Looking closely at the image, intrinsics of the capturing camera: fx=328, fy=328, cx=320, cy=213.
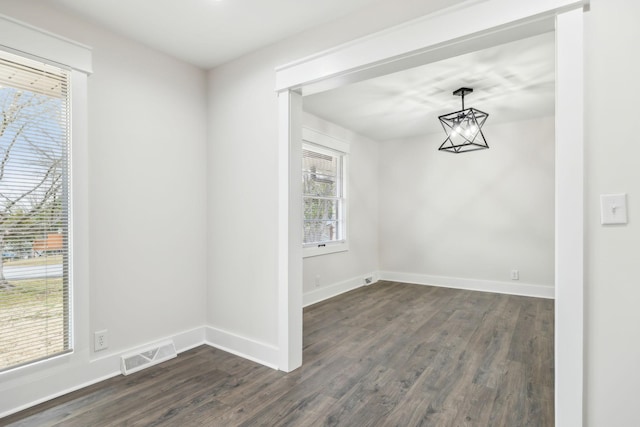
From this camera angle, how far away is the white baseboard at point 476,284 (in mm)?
4754

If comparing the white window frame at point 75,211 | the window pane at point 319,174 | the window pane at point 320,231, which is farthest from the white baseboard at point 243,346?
the window pane at point 319,174

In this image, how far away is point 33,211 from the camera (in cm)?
209

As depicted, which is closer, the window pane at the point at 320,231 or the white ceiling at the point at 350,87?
the white ceiling at the point at 350,87

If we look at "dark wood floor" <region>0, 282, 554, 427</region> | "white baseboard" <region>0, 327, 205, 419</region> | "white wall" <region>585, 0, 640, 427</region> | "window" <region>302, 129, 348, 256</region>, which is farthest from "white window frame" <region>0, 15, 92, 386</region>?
"white wall" <region>585, 0, 640, 427</region>

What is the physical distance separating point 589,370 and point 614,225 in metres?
0.68

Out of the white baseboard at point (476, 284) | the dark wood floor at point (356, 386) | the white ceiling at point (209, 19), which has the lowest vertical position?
the dark wood floor at point (356, 386)

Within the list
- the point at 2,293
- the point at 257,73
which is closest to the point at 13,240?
the point at 2,293

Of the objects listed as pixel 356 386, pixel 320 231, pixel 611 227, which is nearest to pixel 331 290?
pixel 320 231

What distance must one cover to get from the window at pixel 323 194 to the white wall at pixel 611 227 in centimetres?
322

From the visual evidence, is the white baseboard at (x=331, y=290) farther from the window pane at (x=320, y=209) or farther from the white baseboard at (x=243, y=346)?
the white baseboard at (x=243, y=346)

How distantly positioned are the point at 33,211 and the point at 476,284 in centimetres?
545

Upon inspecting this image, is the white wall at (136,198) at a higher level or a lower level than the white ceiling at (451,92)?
lower

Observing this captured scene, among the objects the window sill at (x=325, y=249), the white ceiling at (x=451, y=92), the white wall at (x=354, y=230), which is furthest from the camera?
the white wall at (x=354, y=230)

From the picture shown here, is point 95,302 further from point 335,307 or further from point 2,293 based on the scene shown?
point 335,307
